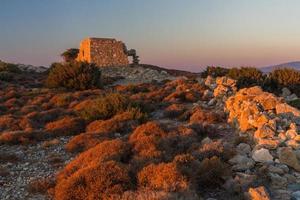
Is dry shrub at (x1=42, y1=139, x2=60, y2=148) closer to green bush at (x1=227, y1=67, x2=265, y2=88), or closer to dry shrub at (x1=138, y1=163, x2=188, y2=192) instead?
dry shrub at (x1=138, y1=163, x2=188, y2=192)

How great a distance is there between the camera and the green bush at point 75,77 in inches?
1005

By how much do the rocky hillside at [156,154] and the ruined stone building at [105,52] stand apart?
31.0 meters

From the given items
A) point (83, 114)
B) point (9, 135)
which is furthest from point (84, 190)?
point (83, 114)

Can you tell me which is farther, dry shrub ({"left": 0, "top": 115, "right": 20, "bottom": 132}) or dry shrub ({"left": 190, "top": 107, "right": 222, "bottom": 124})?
dry shrub ({"left": 0, "top": 115, "right": 20, "bottom": 132})

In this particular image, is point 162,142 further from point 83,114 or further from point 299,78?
point 299,78

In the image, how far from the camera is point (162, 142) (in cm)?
889

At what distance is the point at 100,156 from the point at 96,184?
70.1 inches

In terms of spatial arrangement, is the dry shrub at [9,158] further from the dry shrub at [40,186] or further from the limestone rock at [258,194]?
the limestone rock at [258,194]

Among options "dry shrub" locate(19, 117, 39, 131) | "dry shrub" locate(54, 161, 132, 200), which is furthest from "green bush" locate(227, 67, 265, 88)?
"dry shrub" locate(54, 161, 132, 200)

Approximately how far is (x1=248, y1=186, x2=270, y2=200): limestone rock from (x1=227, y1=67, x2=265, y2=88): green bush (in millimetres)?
14093

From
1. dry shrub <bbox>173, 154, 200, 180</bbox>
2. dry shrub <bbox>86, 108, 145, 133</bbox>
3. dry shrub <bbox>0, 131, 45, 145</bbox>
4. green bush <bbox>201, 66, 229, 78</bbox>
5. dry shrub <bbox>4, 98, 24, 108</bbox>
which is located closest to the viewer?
dry shrub <bbox>173, 154, 200, 180</bbox>

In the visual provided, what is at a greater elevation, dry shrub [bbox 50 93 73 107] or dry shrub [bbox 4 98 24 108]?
dry shrub [bbox 50 93 73 107]

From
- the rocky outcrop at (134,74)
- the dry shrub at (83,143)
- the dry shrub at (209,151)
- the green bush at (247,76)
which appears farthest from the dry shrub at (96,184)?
the rocky outcrop at (134,74)

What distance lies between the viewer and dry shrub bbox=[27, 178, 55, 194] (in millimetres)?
7148
